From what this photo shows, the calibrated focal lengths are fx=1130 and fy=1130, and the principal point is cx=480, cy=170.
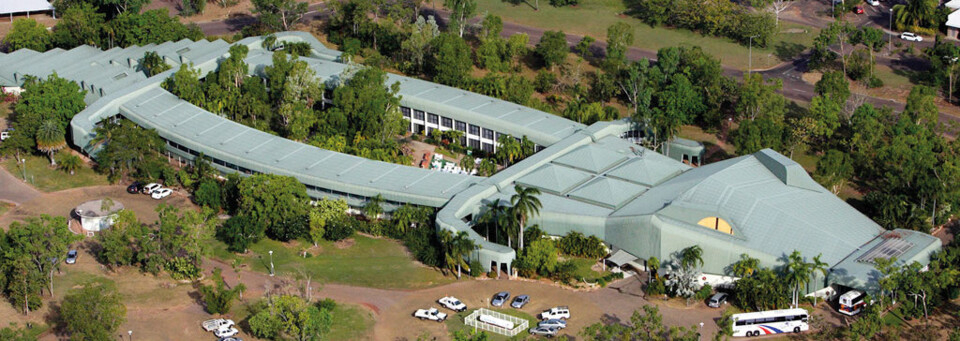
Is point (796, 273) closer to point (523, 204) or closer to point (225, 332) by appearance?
point (523, 204)

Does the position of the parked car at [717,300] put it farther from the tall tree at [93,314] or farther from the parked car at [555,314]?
the tall tree at [93,314]

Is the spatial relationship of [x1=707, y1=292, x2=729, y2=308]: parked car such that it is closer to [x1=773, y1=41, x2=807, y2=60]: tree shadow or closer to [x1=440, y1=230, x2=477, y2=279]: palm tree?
[x1=440, y1=230, x2=477, y2=279]: palm tree

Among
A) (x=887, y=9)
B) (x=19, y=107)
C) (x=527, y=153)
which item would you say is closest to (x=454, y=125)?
(x=527, y=153)

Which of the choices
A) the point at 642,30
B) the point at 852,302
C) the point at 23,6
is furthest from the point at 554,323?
the point at 23,6

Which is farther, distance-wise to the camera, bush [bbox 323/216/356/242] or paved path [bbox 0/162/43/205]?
paved path [bbox 0/162/43/205]

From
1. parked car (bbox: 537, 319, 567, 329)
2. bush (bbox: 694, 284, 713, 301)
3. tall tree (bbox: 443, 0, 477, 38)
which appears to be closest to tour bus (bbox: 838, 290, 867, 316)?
bush (bbox: 694, 284, 713, 301)

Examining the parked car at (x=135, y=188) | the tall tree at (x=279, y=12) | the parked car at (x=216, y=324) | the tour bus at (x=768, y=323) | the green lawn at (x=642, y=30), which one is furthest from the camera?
the tall tree at (x=279, y=12)

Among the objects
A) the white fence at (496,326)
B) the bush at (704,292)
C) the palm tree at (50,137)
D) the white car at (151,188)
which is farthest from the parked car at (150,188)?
the bush at (704,292)
